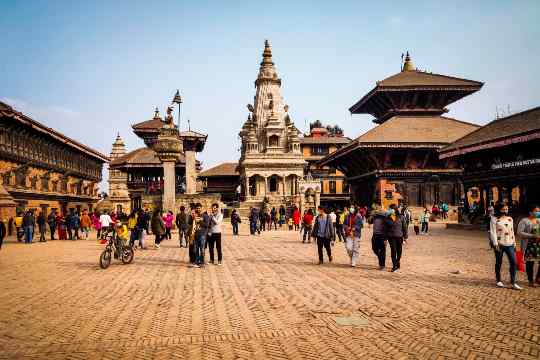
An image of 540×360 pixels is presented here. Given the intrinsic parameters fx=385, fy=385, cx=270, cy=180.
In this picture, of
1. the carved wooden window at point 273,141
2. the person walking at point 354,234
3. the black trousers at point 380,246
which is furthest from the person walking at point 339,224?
the carved wooden window at point 273,141

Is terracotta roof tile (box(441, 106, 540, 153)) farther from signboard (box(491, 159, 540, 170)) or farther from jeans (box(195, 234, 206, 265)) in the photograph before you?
jeans (box(195, 234, 206, 265))

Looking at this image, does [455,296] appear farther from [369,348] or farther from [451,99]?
[451,99]

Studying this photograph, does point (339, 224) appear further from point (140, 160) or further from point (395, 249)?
point (140, 160)

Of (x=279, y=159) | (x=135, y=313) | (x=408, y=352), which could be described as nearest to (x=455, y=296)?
(x=408, y=352)

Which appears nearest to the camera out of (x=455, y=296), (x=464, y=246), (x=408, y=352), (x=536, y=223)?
(x=408, y=352)

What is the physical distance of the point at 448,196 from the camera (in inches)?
1469

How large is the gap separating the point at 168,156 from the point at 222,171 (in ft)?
145

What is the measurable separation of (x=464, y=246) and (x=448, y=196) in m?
23.1

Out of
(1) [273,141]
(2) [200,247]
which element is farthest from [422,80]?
(2) [200,247]

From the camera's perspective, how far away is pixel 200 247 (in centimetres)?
1089

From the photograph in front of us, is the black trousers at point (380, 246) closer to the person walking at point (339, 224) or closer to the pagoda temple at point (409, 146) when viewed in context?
the person walking at point (339, 224)

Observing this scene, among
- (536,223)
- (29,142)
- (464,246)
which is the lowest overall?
(464,246)

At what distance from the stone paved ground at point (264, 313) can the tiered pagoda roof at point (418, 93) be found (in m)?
34.8

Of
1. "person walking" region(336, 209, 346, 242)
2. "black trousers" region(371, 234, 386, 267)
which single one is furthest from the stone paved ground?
"person walking" region(336, 209, 346, 242)
